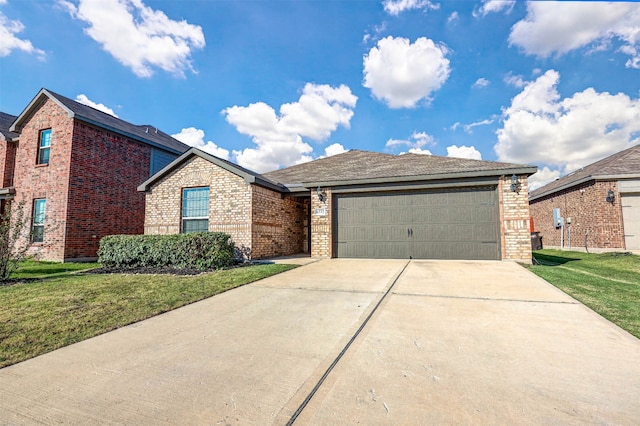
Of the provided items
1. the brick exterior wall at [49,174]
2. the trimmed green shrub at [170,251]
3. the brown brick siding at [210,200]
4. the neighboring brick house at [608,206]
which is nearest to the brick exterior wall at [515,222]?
the neighboring brick house at [608,206]

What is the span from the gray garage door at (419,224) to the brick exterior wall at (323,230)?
27 cm

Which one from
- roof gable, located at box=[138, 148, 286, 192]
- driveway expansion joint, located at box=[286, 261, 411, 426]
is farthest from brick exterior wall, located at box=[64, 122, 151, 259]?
driveway expansion joint, located at box=[286, 261, 411, 426]

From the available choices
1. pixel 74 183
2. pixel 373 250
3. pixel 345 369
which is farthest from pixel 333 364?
pixel 74 183

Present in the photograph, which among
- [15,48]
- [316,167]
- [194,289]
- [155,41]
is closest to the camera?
[194,289]

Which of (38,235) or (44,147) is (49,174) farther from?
(38,235)

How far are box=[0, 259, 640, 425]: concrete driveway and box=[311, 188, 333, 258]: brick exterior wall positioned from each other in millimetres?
6357

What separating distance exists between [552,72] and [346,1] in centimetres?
805

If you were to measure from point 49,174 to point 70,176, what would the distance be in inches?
49.6

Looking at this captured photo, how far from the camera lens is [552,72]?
10242 mm

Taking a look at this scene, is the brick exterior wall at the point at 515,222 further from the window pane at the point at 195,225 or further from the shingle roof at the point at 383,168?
the window pane at the point at 195,225

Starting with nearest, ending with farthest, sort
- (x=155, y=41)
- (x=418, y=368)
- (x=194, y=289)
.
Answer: (x=418, y=368)
(x=194, y=289)
(x=155, y=41)

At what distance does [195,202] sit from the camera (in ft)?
36.1

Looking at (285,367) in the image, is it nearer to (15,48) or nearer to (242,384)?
(242,384)

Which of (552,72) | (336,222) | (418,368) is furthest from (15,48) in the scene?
(552,72)
